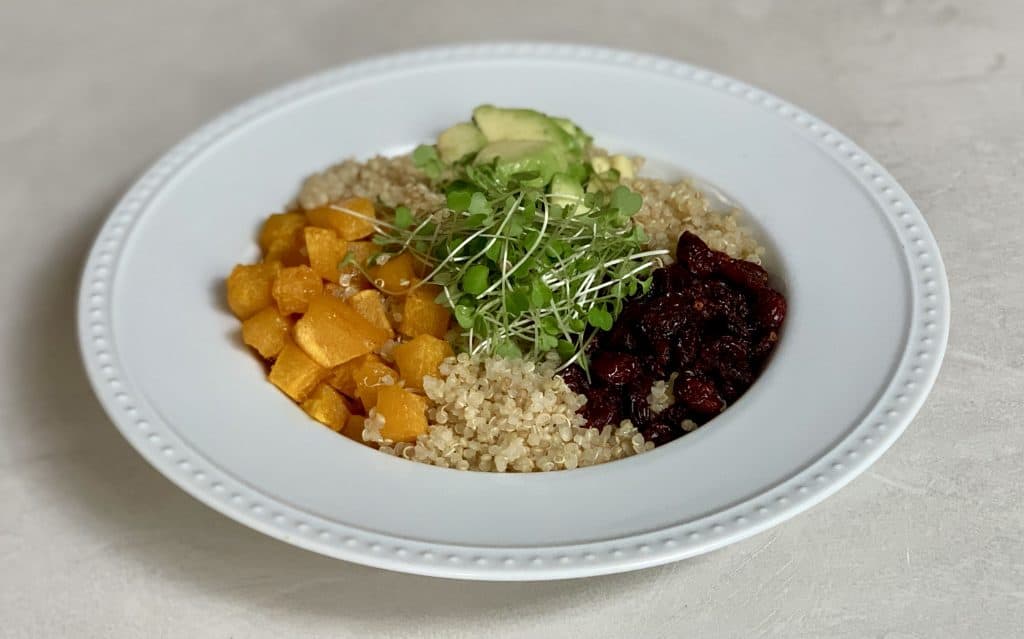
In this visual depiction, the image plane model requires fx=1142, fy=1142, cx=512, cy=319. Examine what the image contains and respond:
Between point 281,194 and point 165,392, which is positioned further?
A: point 281,194

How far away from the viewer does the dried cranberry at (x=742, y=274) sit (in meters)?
3.32

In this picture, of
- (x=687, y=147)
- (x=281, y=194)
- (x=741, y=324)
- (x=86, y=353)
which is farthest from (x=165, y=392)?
(x=687, y=147)

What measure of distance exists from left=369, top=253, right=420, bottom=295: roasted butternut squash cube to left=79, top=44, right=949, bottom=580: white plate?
444 mm

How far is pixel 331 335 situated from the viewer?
10.4 feet

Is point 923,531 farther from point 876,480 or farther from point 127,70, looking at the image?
point 127,70

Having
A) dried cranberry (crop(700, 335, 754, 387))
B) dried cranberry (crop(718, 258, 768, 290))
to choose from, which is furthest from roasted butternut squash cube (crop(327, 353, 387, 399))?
dried cranberry (crop(718, 258, 768, 290))

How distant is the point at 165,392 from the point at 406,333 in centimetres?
69

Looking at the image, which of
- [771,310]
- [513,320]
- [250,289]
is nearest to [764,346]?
[771,310]

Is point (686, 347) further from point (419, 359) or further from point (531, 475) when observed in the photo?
point (419, 359)

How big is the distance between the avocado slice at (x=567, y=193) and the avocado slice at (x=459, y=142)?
388 millimetres

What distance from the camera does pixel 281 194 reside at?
12.9 ft

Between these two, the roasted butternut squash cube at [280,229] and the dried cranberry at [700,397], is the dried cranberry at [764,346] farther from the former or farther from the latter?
the roasted butternut squash cube at [280,229]

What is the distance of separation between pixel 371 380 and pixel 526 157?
0.97m

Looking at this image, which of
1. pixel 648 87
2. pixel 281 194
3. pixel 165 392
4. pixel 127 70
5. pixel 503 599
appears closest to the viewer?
pixel 503 599
